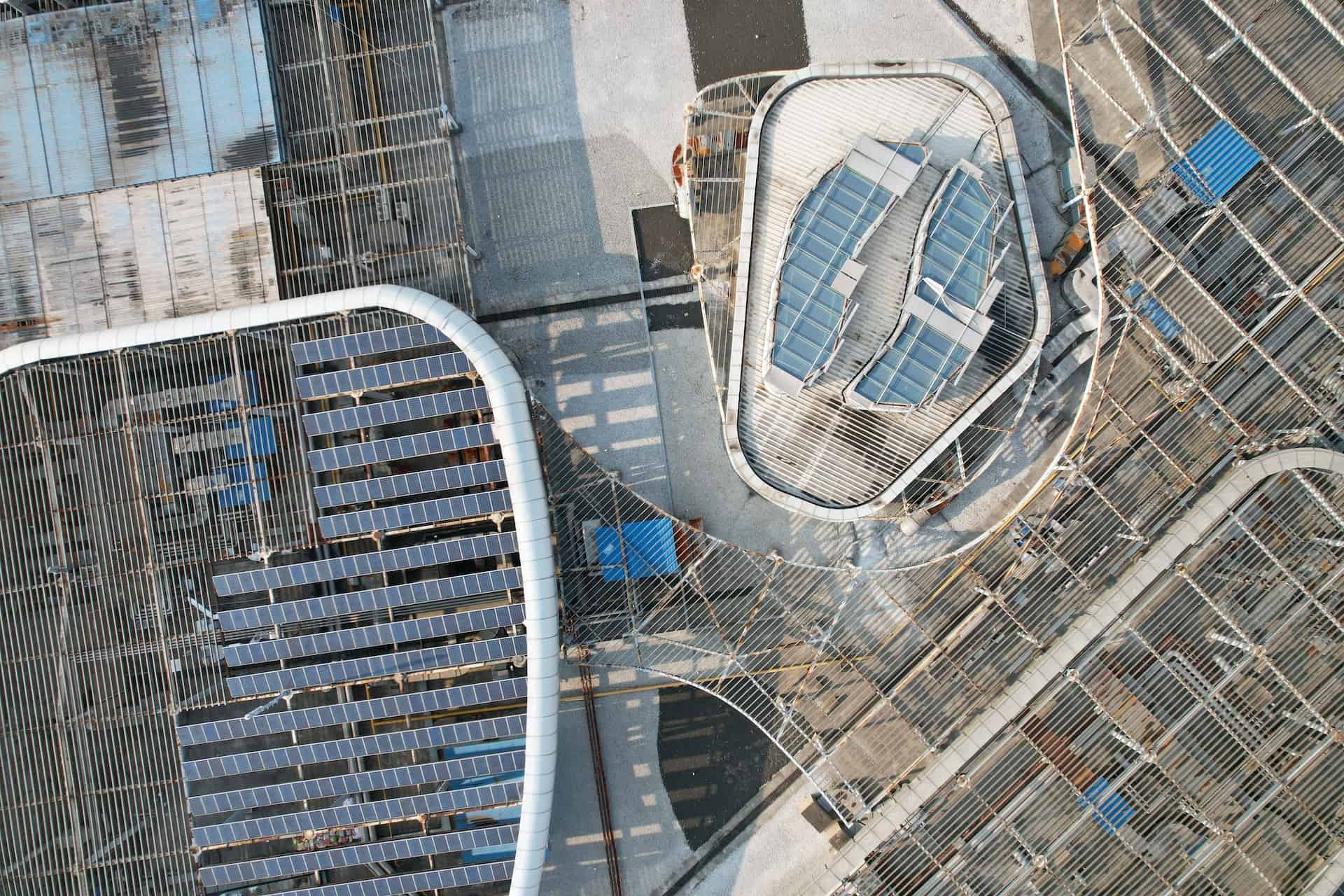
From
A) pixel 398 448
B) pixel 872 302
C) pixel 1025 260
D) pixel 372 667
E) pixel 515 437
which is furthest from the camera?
pixel 1025 260

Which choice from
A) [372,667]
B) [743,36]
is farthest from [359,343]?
[743,36]

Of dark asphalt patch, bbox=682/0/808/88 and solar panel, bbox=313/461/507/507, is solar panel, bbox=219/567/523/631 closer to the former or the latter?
solar panel, bbox=313/461/507/507

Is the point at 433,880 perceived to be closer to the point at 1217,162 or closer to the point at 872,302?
the point at 872,302

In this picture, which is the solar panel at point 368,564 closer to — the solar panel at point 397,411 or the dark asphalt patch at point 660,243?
the solar panel at point 397,411

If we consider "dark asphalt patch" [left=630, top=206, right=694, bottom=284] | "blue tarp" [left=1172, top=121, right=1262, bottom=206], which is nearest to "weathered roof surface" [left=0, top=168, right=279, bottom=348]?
"dark asphalt patch" [left=630, top=206, right=694, bottom=284]

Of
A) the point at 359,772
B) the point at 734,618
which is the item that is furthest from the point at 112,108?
the point at 734,618
